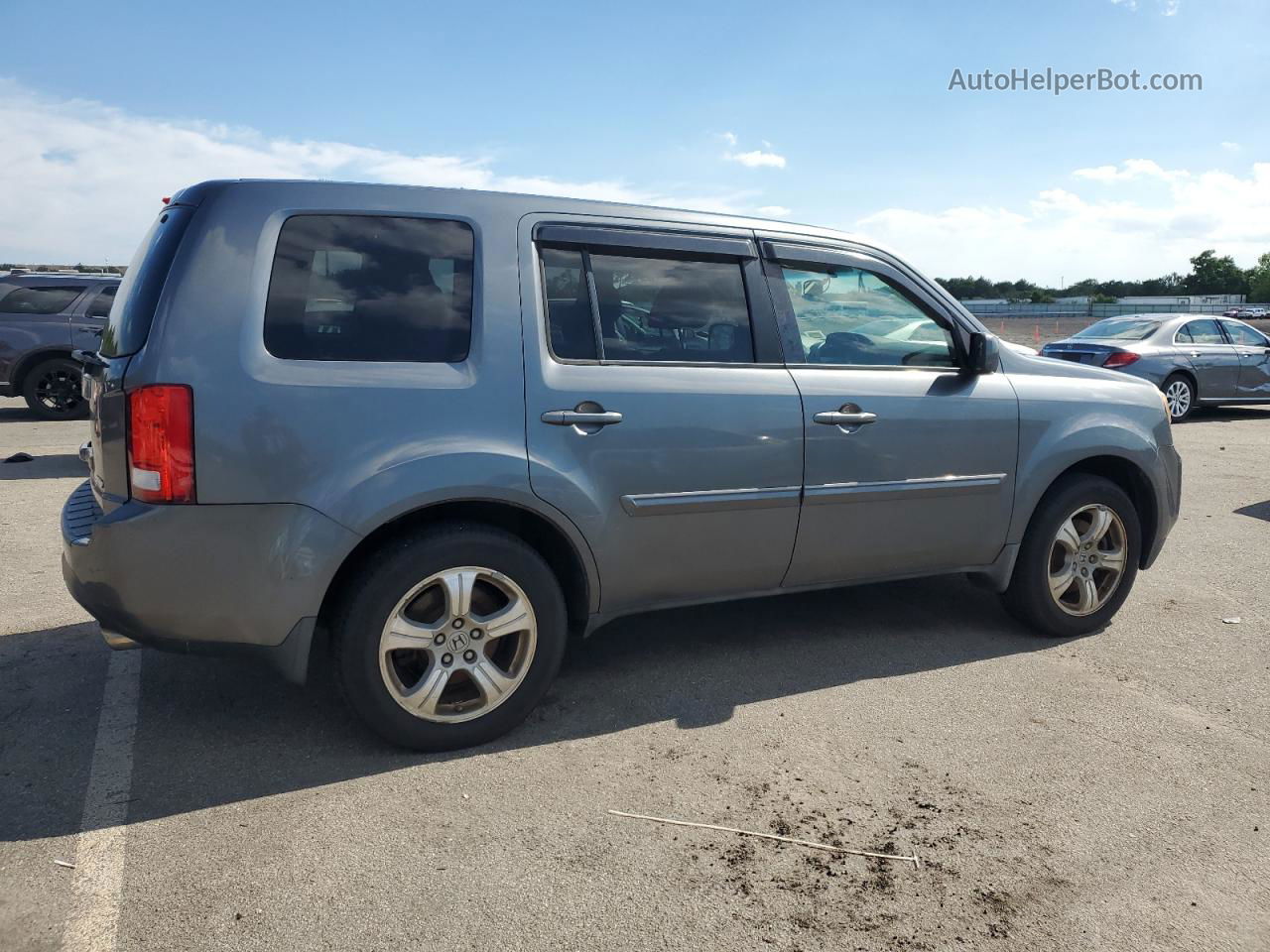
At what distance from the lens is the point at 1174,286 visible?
124375 millimetres

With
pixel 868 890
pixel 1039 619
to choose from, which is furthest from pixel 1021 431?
pixel 868 890

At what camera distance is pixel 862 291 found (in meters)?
4.46

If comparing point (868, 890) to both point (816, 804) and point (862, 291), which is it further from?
point (862, 291)

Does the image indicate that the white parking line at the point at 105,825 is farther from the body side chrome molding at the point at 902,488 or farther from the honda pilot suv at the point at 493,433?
the body side chrome molding at the point at 902,488

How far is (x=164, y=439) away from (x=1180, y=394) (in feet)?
46.3

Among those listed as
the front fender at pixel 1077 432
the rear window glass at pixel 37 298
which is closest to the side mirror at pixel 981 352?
the front fender at pixel 1077 432

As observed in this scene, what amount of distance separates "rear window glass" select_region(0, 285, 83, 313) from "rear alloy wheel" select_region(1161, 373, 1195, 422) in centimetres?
1421

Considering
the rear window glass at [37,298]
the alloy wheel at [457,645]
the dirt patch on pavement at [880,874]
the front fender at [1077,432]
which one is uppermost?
the rear window glass at [37,298]

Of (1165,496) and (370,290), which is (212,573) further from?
(1165,496)

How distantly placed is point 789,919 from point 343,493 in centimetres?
181

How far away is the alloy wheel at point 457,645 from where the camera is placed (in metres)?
3.43

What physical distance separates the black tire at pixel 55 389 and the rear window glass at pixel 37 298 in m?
0.62

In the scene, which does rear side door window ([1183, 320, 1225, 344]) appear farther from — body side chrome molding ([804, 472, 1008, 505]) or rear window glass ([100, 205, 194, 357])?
rear window glass ([100, 205, 194, 357])

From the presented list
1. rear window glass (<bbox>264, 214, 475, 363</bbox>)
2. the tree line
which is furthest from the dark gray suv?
the tree line
